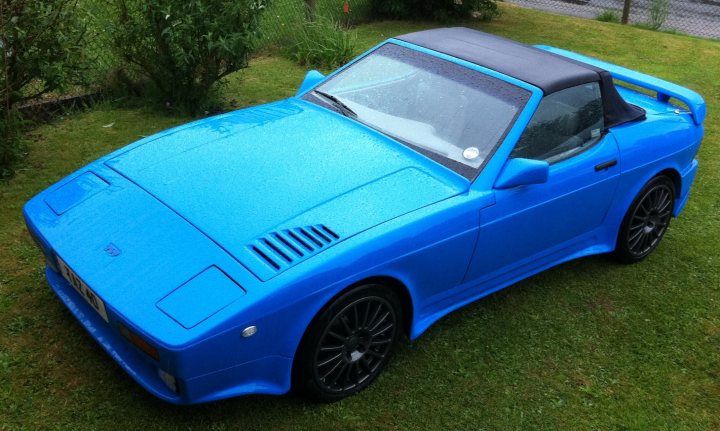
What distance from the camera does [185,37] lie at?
18.9ft

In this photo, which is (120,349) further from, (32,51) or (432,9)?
(432,9)

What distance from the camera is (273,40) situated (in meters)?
8.62

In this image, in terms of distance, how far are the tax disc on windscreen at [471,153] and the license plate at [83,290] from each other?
191cm

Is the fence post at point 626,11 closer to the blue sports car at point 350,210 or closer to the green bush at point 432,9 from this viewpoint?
the green bush at point 432,9

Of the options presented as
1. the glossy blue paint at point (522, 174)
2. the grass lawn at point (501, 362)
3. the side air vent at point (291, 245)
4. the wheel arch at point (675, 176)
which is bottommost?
the grass lawn at point (501, 362)

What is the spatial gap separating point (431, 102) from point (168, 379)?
6.79ft

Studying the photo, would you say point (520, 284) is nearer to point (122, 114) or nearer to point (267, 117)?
point (267, 117)

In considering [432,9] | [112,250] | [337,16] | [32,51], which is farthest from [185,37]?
[432,9]

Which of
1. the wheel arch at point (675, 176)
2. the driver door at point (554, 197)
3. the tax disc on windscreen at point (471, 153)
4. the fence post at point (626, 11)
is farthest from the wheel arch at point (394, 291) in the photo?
the fence post at point (626, 11)

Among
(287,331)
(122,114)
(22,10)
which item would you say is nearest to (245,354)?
(287,331)

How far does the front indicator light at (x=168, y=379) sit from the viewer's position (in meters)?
2.68

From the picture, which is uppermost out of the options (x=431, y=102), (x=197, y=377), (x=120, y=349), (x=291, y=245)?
(x=431, y=102)

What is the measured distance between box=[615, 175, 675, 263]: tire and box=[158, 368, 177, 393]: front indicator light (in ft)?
9.98

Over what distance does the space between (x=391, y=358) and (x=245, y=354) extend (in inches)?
41.3
